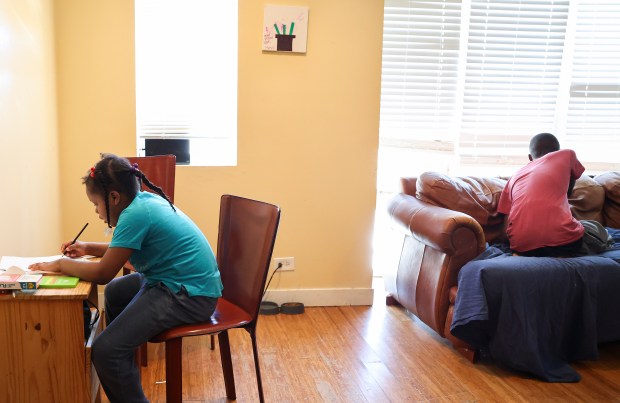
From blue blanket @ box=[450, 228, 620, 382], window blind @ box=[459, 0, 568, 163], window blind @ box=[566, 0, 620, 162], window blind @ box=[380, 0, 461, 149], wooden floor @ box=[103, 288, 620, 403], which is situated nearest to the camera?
wooden floor @ box=[103, 288, 620, 403]

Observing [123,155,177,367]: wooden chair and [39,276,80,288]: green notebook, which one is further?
[123,155,177,367]: wooden chair

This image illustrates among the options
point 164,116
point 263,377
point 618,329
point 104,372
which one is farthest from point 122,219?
point 618,329

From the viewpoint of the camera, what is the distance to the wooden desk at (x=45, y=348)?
5.55 feet

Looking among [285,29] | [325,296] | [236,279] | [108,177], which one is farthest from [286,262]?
[108,177]

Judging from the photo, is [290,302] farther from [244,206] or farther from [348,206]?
[244,206]

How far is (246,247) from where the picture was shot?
7.12 ft

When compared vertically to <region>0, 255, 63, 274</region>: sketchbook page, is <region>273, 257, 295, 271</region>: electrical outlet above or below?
below

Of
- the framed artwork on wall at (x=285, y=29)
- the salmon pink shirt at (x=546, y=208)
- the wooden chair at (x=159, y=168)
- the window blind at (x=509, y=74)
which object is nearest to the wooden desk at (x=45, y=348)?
the wooden chair at (x=159, y=168)

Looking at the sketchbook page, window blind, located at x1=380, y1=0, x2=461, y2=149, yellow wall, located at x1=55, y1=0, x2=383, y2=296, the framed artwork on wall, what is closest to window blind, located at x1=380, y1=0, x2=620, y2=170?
window blind, located at x1=380, y1=0, x2=461, y2=149

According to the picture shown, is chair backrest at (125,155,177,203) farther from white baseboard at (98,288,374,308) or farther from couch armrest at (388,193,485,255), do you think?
couch armrest at (388,193,485,255)

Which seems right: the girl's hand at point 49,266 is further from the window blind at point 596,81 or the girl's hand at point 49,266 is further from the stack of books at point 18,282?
the window blind at point 596,81

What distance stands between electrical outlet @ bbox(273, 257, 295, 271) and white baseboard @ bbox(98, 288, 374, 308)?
0.15m

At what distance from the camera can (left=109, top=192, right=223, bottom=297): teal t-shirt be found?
6.32 ft

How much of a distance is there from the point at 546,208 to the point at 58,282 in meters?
2.33
